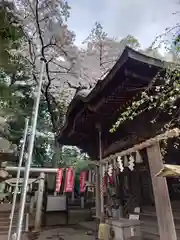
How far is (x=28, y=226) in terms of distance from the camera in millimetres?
9852

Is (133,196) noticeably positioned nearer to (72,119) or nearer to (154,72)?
(72,119)

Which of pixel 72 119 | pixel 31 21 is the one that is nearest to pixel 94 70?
pixel 31 21

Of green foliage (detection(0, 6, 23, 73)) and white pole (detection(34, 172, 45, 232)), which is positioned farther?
white pole (detection(34, 172, 45, 232))

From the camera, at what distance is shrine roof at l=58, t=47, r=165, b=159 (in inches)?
116

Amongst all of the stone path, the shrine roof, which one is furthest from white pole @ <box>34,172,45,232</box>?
the shrine roof

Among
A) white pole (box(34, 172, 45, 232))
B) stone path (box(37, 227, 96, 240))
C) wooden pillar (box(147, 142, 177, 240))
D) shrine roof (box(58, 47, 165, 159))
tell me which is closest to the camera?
wooden pillar (box(147, 142, 177, 240))

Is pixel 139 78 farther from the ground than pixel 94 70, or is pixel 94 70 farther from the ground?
pixel 94 70

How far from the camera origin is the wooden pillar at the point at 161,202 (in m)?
2.55

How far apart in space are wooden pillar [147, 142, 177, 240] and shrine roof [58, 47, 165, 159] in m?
1.08

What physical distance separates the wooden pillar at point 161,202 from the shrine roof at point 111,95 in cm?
108

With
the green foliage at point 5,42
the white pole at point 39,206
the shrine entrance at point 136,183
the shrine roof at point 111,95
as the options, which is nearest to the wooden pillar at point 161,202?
the shrine entrance at point 136,183

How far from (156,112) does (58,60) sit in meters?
9.75

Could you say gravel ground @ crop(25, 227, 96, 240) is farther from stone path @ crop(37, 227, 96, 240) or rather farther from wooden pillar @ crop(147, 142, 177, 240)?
wooden pillar @ crop(147, 142, 177, 240)

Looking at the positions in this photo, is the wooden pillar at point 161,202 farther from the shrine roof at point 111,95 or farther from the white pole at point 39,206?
the white pole at point 39,206
